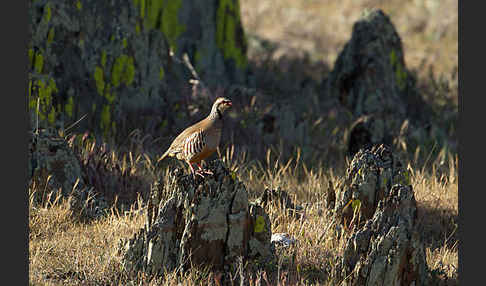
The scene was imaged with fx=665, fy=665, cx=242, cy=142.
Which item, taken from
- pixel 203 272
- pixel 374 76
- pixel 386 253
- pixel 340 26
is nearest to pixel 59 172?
pixel 203 272

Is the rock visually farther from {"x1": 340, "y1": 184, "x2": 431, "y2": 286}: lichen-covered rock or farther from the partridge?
{"x1": 340, "y1": 184, "x2": 431, "y2": 286}: lichen-covered rock

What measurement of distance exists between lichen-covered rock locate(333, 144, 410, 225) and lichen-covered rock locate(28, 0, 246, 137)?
3.41 meters

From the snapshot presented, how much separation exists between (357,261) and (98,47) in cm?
488

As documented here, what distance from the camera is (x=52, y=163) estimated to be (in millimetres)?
5988

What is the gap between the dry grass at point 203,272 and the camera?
4527 millimetres

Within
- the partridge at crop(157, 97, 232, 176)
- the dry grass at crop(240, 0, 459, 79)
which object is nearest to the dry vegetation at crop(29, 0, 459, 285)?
the partridge at crop(157, 97, 232, 176)

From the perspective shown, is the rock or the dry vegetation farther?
the rock

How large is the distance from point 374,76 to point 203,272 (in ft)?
23.8

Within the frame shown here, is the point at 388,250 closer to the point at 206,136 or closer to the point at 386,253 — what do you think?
the point at 386,253

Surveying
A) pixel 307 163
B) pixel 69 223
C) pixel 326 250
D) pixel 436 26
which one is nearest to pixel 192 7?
pixel 307 163

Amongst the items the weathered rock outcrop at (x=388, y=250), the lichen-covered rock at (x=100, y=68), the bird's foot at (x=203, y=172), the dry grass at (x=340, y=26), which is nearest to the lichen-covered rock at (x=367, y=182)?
the weathered rock outcrop at (x=388, y=250)

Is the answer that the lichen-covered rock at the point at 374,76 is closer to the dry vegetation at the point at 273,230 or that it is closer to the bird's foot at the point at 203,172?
the dry vegetation at the point at 273,230

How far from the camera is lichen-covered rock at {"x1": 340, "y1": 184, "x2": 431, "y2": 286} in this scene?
163 inches

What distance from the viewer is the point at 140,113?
8352 millimetres
